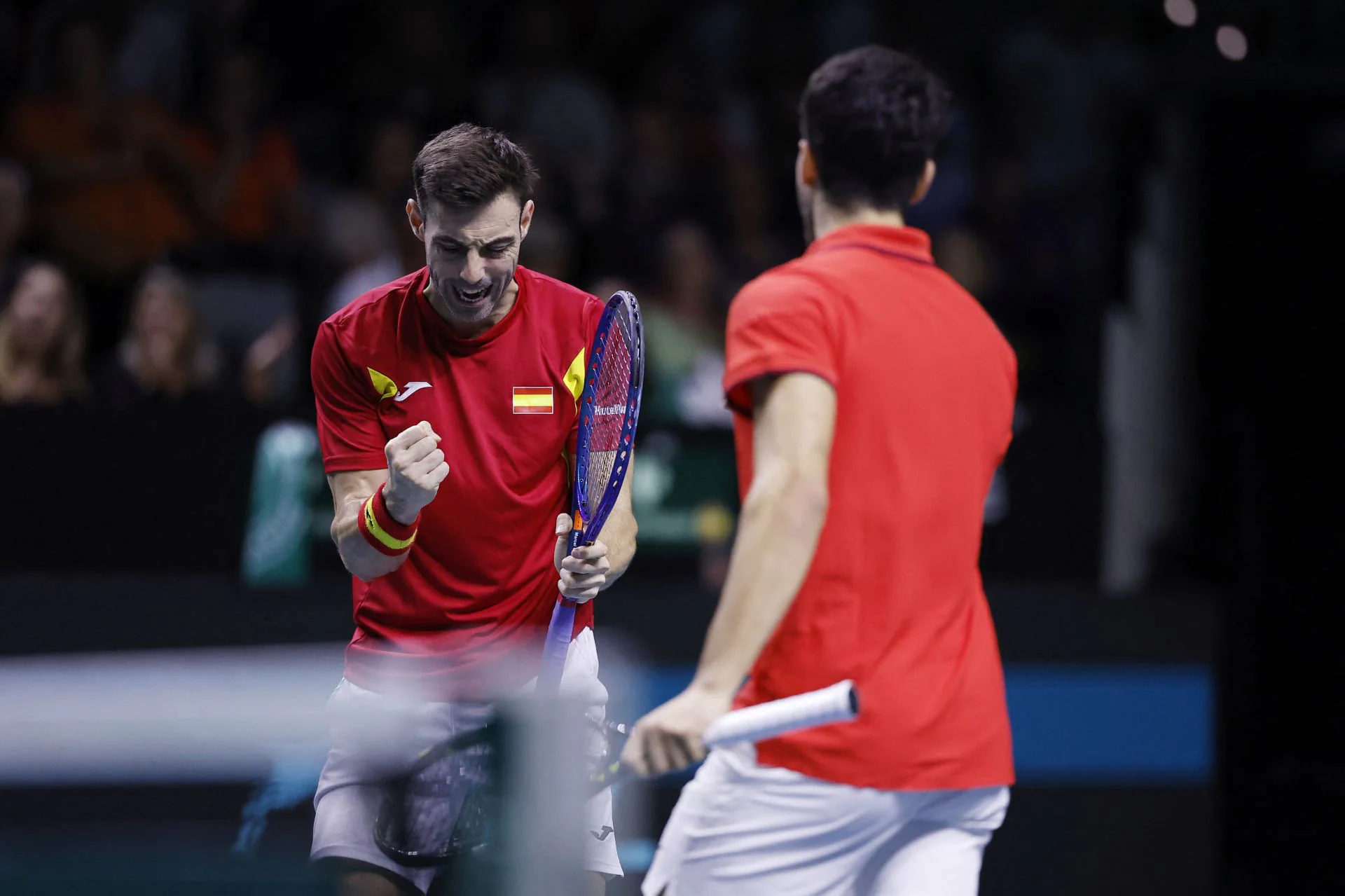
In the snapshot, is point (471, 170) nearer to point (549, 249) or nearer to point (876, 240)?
point (876, 240)

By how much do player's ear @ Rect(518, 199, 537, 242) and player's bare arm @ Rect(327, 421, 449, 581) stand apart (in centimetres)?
42

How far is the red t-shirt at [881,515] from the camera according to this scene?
99.3 inches

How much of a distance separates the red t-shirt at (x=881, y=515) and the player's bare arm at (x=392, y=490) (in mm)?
577

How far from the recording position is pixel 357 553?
3119mm

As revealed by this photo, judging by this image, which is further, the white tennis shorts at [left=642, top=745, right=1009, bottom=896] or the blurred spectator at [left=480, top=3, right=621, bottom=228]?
the blurred spectator at [left=480, top=3, right=621, bottom=228]

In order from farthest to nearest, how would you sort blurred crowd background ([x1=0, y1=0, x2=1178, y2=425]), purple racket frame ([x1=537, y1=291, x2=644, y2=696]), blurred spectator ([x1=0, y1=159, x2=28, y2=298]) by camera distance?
blurred crowd background ([x1=0, y1=0, x2=1178, y2=425])
blurred spectator ([x1=0, y1=159, x2=28, y2=298])
purple racket frame ([x1=537, y1=291, x2=644, y2=696])

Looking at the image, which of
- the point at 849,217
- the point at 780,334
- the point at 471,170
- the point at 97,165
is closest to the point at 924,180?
the point at 849,217

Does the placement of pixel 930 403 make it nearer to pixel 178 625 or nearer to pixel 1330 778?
pixel 178 625

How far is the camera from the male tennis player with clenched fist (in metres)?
3.11

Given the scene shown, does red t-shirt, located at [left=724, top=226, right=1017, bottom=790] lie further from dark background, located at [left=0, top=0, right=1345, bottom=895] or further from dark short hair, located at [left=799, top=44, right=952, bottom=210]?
dark background, located at [left=0, top=0, right=1345, bottom=895]

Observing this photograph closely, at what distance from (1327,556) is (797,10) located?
4009 mm

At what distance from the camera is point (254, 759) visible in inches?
86.4

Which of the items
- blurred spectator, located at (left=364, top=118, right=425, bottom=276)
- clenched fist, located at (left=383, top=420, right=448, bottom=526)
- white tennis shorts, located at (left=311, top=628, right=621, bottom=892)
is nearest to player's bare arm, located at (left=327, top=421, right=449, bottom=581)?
clenched fist, located at (left=383, top=420, right=448, bottom=526)

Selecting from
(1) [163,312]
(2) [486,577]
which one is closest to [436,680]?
(2) [486,577]
